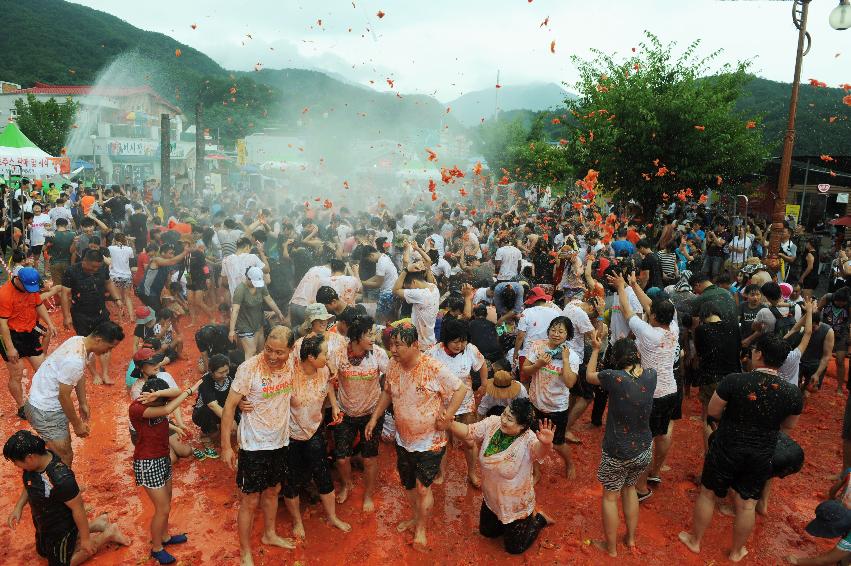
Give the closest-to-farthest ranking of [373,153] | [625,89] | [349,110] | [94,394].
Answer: [94,394] < [625,89] < [373,153] < [349,110]

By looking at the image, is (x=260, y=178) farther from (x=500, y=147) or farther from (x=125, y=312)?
(x=125, y=312)

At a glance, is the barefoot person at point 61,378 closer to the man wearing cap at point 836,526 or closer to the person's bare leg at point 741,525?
the person's bare leg at point 741,525

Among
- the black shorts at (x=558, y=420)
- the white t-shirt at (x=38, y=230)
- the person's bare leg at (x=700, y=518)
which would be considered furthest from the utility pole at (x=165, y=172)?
the person's bare leg at (x=700, y=518)

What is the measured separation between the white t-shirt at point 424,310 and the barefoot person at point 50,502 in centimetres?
333

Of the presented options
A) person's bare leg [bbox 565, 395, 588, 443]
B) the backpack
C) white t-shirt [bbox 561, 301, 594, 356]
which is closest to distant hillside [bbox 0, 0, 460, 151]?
the backpack

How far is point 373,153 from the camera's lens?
42219mm

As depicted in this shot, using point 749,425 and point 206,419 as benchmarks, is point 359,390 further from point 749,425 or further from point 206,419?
point 749,425

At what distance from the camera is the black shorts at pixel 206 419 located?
5.51 metres

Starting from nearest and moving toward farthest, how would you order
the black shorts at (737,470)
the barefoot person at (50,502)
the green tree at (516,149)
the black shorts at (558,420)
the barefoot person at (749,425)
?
the barefoot person at (50,502) → the barefoot person at (749,425) → the black shorts at (737,470) → the black shorts at (558,420) → the green tree at (516,149)

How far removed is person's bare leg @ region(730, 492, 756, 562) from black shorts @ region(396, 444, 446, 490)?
211cm

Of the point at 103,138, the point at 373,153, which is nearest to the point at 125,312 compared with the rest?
the point at 373,153

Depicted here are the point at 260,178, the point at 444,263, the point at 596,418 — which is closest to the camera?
the point at 596,418

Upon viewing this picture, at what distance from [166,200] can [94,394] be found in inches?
481

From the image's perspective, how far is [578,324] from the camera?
534 cm
